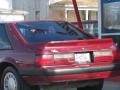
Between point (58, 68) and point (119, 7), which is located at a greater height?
point (119, 7)

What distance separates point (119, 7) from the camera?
A: 12727 mm

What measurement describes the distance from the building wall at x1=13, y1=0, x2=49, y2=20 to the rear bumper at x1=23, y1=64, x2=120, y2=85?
23.2 m

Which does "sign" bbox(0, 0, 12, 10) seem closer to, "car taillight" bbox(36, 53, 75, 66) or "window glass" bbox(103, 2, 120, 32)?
"window glass" bbox(103, 2, 120, 32)

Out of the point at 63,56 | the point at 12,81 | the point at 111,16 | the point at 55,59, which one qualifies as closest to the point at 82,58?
the point at 63,56

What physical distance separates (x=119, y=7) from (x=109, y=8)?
515 mm

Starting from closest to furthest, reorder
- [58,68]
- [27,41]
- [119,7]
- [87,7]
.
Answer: [58,68]
[27,41]
[119,7]
[87,7]

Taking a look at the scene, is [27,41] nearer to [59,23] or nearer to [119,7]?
[59,23]

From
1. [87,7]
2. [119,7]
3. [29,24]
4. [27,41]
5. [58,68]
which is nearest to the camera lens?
[58,68]

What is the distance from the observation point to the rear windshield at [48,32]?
→ 9102 mm

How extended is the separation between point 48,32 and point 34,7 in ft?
76.9

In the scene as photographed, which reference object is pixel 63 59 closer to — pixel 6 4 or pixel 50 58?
pixel 50 58

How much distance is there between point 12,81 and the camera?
890 centimetres

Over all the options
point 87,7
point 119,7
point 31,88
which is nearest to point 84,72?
point 31,88

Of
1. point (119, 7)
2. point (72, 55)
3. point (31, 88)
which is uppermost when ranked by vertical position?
point (119, 7)
